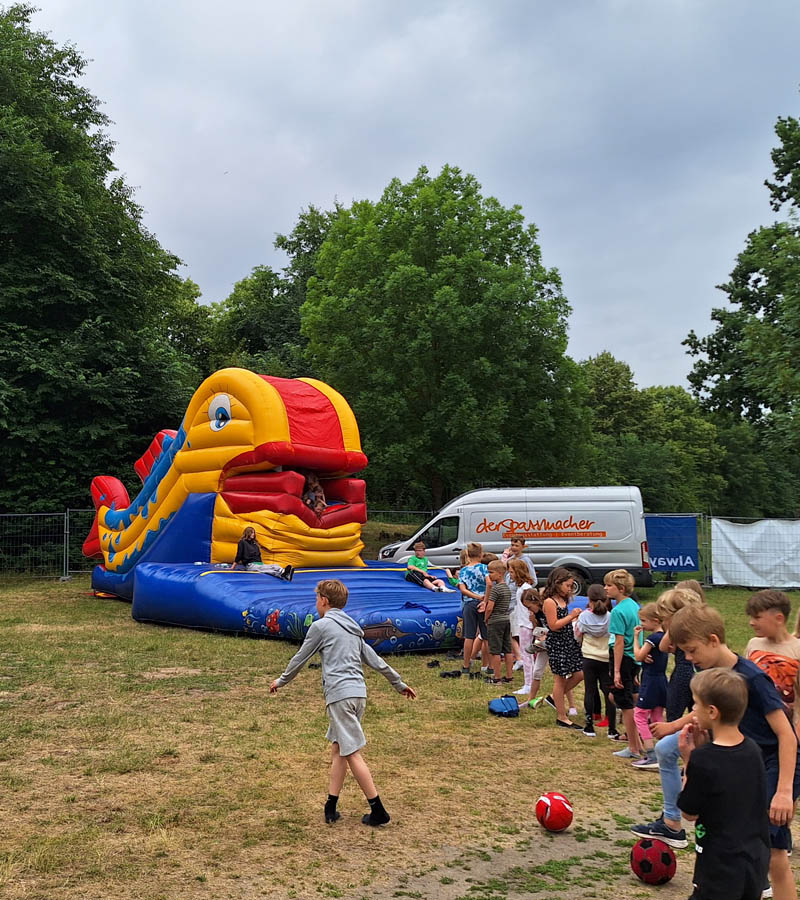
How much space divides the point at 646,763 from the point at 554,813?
69.7 inches

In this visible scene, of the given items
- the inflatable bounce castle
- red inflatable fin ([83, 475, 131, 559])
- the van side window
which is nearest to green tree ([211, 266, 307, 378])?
red inflatable fin ([83, 475, 131, 559])

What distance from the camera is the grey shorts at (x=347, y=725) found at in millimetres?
5184

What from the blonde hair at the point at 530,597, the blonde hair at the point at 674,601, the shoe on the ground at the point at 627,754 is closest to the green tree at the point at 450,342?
the blonde hair at the point at 530,597

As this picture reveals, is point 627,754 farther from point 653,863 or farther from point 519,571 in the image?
point 519,571

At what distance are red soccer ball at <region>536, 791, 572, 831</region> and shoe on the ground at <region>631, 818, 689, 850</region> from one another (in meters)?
0.40

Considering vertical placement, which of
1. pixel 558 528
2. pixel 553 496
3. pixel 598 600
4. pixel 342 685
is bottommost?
pixel 342 685

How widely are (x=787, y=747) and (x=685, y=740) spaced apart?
0.44 metres

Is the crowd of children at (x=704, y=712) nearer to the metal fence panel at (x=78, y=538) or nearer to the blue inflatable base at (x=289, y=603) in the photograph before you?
the blue inflatable base at (x=289, y=603)

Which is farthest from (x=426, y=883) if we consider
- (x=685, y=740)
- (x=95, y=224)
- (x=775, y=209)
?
(x=775, y=209)

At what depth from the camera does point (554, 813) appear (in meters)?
5.07

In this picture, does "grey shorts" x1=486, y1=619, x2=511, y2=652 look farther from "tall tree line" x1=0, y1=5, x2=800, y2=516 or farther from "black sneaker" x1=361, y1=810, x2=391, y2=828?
"tall tree line" x1=0, y1=5, x2=800, y2=516

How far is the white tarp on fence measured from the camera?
19.8m

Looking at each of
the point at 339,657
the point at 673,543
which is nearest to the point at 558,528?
the point at 673,543

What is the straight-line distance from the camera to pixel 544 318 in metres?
24.0
